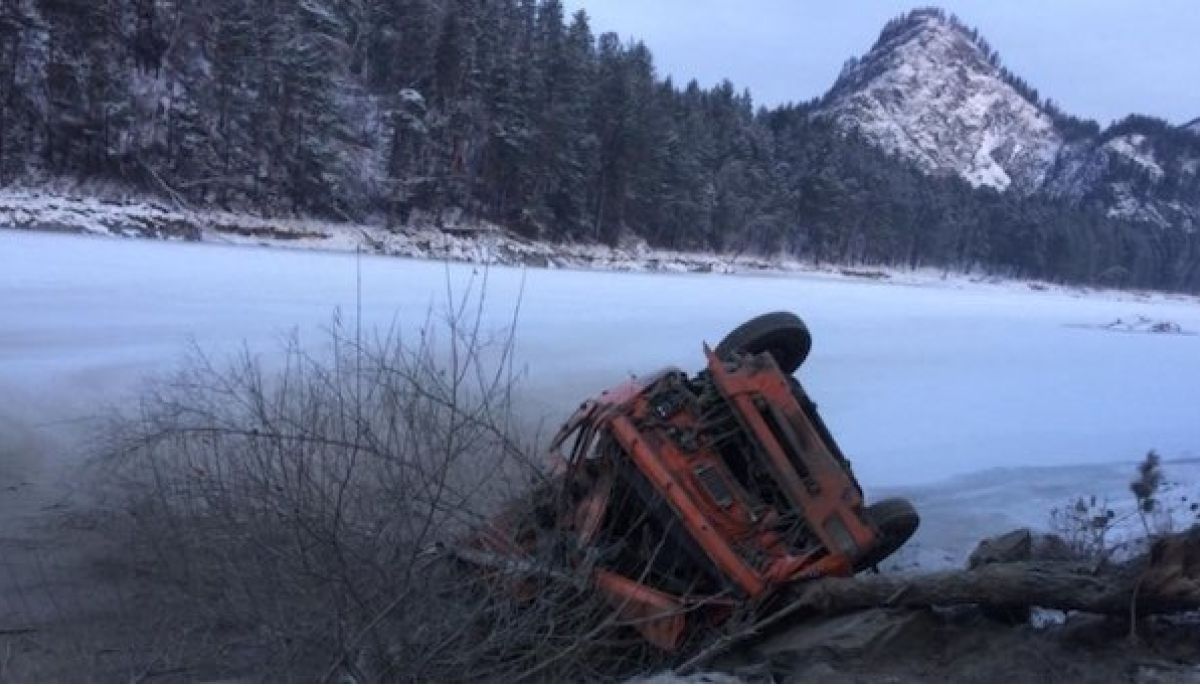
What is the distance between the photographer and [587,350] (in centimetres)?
1354

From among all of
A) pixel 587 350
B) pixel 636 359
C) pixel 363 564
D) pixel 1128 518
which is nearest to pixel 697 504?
pixel 363 564

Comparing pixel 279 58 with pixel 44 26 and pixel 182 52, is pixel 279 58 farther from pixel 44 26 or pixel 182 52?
pixel 44 26

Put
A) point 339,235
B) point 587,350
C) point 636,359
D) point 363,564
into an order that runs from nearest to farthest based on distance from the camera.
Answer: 1. point 363,564
2. point 636,359
3. point 587,350
4. point 339,235

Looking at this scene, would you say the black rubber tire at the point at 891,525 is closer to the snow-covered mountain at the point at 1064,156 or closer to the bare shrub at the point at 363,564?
the bare shrub at the point at 363,564

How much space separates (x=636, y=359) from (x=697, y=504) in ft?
26.6

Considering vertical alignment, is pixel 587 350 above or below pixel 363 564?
below

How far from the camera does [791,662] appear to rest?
15.5 ft

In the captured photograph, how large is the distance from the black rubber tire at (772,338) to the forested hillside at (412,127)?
27.0 metres

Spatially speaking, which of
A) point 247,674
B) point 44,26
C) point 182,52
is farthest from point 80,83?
point 247,674

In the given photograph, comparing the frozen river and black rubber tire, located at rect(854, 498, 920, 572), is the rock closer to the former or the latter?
black rubber tire, located at rect(854, 498, 920, 572)

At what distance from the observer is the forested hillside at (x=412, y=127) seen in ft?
111

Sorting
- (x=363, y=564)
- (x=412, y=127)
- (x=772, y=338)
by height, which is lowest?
(x=363, y=564)

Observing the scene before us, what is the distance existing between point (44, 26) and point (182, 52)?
212 inches

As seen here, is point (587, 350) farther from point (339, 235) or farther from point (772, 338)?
point (339, 235)
